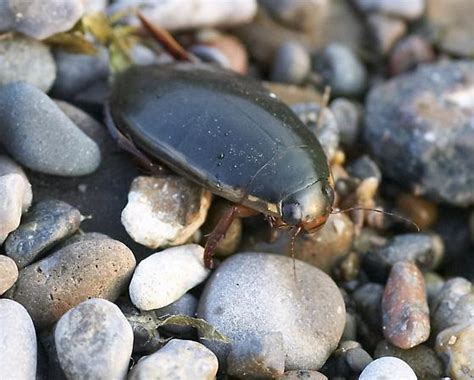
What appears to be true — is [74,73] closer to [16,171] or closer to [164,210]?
[16,171]

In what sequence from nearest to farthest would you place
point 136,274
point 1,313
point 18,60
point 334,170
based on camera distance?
1. point 1,313
2. point 136,274
3. point 18,60
4. point 334,170

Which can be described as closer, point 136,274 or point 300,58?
point 136,274

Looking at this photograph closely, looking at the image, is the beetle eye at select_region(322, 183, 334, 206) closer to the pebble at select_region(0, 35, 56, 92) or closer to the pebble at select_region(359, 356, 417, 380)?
the pebble at select_region(359, 356, 417, 380)

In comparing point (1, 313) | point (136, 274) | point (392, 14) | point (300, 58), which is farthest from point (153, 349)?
point (392, 14)

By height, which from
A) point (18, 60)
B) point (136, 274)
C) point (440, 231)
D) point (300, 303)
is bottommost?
point (440, 231)

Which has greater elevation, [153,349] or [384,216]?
[153,349]

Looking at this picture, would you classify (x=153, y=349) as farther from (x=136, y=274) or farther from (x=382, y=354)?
(x=382, y=354)

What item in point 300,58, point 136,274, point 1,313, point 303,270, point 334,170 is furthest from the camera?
point 300,58
